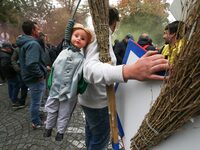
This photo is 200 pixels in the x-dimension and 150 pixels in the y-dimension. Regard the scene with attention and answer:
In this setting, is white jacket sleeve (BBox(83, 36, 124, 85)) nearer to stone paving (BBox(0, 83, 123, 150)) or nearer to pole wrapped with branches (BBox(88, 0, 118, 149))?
pole wrapped with branches (BBox(88, 0, 118, 149))

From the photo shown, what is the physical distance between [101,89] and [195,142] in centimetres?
96

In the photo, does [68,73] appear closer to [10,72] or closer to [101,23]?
[101,23]

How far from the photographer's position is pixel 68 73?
1.94m

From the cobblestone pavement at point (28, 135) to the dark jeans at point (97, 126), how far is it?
1.05 m

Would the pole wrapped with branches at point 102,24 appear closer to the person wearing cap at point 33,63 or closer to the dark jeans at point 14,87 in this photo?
the person wearing cap at point 33,63

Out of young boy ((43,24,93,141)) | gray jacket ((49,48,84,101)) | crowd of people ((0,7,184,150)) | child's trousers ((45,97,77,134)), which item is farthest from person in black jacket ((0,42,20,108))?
gray jacket ((49,48,84,101))

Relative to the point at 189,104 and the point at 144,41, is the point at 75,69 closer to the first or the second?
the point at 189,104

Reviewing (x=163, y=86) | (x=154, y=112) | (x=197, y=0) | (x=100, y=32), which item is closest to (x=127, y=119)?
(x=154, y=112)

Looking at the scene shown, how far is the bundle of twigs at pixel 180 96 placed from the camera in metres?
0.99

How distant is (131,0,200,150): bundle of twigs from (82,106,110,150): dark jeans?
0.84m

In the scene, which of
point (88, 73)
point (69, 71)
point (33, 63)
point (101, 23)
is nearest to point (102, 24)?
point (101, 23)

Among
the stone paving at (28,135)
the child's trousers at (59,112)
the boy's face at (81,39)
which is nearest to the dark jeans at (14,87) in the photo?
the stone paving at (28,135)

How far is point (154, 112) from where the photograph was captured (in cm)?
120

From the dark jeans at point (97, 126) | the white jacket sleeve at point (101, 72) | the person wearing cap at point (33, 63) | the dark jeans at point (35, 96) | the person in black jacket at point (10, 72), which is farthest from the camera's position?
the person in black jacket at point (10, 72)
